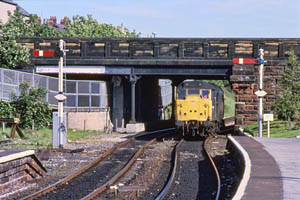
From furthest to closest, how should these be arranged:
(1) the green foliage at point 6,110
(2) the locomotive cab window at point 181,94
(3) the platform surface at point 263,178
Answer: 1. (1) the green foliage at point 6,110
2. (2) the locomotive cab window at point 181,94
3. (3) the platform surface at point 263,178

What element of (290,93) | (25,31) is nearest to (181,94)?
(290,93)

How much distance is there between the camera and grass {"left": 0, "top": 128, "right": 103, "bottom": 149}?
21469 millimetres

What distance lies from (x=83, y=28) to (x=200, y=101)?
35.0 metres

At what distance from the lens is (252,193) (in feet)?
30.8

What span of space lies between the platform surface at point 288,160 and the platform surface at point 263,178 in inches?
5.3

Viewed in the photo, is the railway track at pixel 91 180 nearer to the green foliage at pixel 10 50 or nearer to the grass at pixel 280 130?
the grass at pixel 280 130

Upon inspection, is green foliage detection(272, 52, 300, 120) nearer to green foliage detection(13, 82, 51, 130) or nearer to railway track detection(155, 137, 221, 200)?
railway track detection(155, 137, 221, 200)

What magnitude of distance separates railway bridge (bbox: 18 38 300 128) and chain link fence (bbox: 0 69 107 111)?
1.07 metres

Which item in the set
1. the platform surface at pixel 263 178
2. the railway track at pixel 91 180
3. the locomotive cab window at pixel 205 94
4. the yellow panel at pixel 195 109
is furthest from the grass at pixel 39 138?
the platform surface at pixel 263 178

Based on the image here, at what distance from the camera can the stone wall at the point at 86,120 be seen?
3231 centimetres

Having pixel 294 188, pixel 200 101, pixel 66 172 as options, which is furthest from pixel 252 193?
pixel 200 101

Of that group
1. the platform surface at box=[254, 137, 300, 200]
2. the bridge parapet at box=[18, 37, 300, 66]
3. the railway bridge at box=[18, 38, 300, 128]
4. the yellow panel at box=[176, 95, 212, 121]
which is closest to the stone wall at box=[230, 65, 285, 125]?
the railway bridge at box=[18, 38, 300, 128]

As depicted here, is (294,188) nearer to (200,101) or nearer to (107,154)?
(107,154)

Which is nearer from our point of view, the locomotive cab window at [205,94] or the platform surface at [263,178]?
the platform surface at [263,178]
